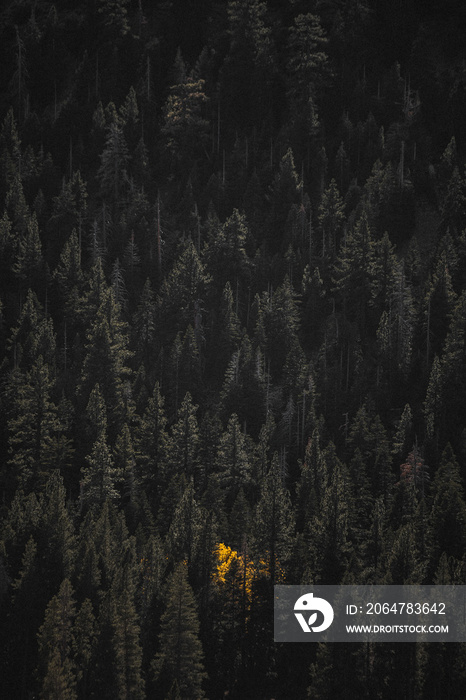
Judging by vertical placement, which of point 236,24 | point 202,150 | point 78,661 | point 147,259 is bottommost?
point 78,661

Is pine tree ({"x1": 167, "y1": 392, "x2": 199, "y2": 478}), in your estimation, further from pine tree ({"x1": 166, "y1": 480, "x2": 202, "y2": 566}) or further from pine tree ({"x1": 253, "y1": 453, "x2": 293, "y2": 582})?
pine tree ({"x1": 253, "y1": 453, "x2": 293, "y2": 582})

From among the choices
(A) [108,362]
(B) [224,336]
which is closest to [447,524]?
(B) [224,336]

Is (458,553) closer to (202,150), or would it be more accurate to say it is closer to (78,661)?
(78,661)

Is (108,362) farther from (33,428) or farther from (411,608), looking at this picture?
(411,608)

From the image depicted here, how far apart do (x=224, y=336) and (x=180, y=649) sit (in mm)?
51700

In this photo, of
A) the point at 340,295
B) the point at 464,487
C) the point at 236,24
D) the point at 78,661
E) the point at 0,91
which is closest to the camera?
the point at 78,661

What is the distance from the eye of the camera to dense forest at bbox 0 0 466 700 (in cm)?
6906

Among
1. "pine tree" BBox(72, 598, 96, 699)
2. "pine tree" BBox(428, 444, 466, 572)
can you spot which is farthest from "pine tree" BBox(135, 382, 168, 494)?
"pine tree" BBox(428, 444, 466, 572)

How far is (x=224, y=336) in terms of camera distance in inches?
4382

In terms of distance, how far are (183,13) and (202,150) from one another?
30274 mm

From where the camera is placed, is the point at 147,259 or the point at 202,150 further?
the point at 202,150

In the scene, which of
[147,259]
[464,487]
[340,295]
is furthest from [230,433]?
[147,259]

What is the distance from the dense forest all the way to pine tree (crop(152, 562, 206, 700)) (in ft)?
0.65

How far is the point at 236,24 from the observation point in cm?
15238
